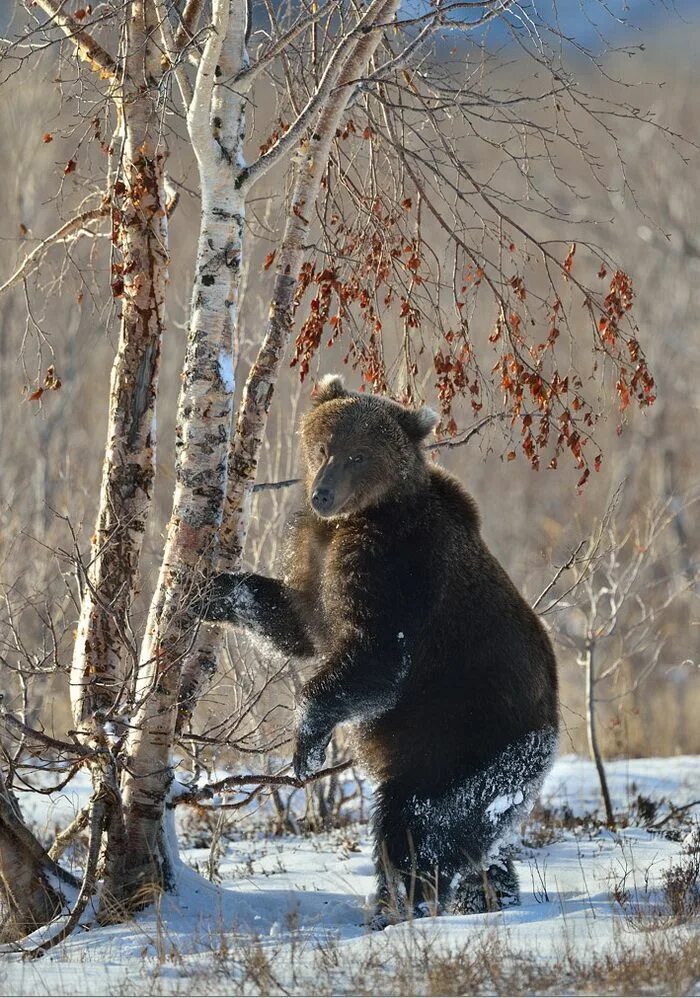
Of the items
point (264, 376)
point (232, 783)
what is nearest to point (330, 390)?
point (264, 376)

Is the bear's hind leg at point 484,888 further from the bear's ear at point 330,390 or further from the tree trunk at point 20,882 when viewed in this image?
the bear's ear at point 330,390

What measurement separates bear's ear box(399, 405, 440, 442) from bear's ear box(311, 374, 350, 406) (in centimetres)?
38

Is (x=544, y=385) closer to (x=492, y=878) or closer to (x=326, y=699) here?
(x=326, y=699)

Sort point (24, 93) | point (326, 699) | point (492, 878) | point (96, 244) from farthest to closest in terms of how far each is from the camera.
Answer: point (24, 93) → point (96, 244) → point (492, 878) → point (326, 699)

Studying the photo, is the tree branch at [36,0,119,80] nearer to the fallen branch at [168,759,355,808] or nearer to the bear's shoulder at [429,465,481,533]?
the bear's shoulder at [429,465,481,533]

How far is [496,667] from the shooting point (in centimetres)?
582

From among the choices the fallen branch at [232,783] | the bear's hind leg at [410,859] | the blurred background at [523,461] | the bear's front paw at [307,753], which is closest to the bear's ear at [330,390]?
the blurred background at [523,461]

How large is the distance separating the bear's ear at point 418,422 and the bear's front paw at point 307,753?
5.47 feet

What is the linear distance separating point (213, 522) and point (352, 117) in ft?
10.4

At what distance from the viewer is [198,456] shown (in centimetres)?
577

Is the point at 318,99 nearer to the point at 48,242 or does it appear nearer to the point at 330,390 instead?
the point at 330,390

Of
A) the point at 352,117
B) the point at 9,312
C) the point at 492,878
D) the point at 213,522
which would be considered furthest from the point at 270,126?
the point at 9,312

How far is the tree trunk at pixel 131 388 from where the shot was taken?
237 inches

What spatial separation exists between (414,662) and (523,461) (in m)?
25.1
